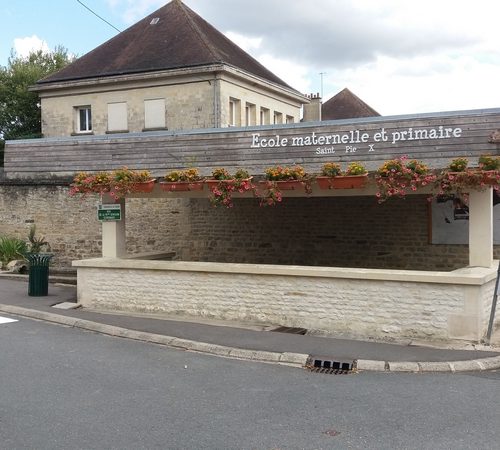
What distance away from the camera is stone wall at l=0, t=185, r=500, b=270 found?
15.4 metres

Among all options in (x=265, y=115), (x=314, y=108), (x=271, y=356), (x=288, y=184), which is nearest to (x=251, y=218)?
(x=288, y=184)

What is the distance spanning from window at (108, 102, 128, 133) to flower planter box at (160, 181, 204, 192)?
52.3 feet

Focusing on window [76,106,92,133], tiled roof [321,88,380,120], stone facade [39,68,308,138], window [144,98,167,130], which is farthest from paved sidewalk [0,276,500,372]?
tiled roof [321,88,380,120]

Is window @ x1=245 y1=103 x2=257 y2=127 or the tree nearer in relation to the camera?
window @ x1=245 y1=103 x2=257 y2=127

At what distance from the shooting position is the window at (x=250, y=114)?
89.5ft

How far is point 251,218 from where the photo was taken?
17438 mm

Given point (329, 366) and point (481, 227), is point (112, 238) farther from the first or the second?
point (481, 227)

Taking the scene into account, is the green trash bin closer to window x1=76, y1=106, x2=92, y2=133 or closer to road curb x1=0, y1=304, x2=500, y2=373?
road curb x1=0, y1=304, x2=500, y2=373

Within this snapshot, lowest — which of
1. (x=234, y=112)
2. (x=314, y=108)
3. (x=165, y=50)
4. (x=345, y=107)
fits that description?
(x=234, y=112)

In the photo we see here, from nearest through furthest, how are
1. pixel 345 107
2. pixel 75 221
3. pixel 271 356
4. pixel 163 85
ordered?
1. pixel 271 356
2. pixel 75 221
3. pixel 163 85
4. pixel 345 107

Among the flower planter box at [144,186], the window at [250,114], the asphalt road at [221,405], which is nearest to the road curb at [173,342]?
the asphalt road at [221,405]

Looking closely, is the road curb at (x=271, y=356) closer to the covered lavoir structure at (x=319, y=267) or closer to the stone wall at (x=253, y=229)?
the covered lavoir structure at (x=319, y=267)

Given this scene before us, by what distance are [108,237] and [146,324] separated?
287 centimetres

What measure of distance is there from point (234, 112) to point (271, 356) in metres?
19.1
